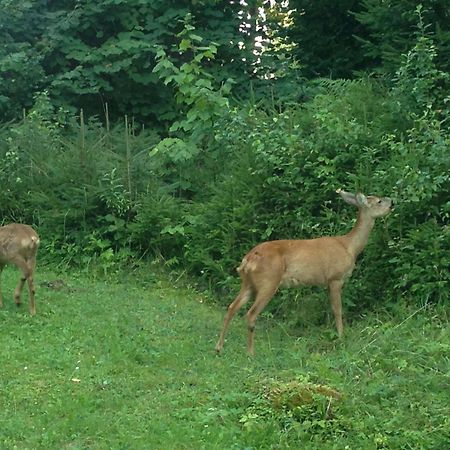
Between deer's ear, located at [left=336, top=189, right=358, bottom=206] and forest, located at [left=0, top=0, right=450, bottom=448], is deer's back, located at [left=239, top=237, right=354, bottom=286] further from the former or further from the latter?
forest, located at [left=0, top=0, right=450, bottom=448]

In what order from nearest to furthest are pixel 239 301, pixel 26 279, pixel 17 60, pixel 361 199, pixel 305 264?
1. pixel 239 301
2. pixel 305 264
3. pixel 361 199
4. pixel 26 279
5. pixel 17 60

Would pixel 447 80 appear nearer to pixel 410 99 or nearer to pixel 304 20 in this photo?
pixel 410 99

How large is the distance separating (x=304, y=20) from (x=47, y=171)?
6735mm

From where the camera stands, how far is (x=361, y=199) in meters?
10.7

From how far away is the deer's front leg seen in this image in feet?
33.8

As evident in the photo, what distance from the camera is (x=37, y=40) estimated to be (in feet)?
62.2

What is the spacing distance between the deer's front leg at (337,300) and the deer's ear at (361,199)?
100 centimetres

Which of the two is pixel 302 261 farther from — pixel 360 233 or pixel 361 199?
pixel 361 199

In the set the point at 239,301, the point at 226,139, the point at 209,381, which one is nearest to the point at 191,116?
the point at 226,139

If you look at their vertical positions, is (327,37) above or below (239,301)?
above

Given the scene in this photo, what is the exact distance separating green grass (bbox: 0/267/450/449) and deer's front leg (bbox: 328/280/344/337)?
14 centimetres

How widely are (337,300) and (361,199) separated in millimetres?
1262

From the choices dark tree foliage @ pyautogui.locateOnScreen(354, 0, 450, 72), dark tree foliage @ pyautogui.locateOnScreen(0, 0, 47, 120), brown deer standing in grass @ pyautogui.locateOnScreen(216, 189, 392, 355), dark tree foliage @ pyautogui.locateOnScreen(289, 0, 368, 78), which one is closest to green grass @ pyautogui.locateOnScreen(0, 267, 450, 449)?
brown deer standing in grass @ pyautogui.locateOnScreen(216, 189, 392, 355)

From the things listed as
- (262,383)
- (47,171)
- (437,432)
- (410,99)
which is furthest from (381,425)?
(47,171)
